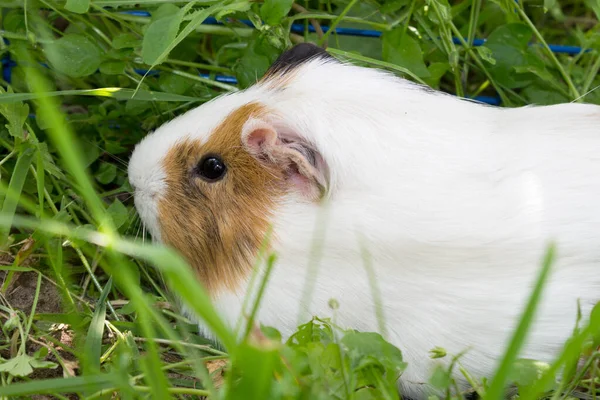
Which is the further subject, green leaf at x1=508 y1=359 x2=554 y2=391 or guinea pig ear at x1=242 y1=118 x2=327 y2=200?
guinea pig ear at x1=242 y1=118 x2=327 y2=200

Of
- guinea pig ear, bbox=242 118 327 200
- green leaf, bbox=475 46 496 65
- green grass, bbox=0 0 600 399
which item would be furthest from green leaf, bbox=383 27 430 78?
guinea pig ear, bbox=242 118 327 200

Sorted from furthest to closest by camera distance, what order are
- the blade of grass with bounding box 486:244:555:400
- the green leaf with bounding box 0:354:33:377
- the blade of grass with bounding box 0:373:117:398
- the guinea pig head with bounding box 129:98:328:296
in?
the guinea pig head with bounding box 129:98:328:296 < the green leaf with bounding box 0:354:33:377 < the blade of grass with bounding box 0:373:117:398 < the blade of grass with bounding box 486:244:555:400

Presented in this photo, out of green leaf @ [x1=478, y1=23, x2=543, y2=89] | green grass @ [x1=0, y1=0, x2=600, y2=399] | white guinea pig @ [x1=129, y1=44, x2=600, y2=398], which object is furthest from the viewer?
green leaf @ [x1=478, y1=23, x2=543, y2=89]

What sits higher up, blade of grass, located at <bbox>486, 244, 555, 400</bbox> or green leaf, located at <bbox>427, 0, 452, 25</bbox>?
green leaf, located at <bbox>427, 0, 452, 25</bbox>

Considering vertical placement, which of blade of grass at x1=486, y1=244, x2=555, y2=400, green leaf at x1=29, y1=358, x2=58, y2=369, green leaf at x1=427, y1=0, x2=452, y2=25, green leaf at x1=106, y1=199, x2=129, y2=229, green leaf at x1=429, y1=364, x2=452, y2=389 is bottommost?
green leaf at x1=29, y1=358, x2=58, y2=369

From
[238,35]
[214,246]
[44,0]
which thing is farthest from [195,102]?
[214,246]

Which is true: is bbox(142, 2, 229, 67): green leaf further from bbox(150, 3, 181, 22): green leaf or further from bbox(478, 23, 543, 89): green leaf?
bbox(478, 23, 543, 89): green leaf

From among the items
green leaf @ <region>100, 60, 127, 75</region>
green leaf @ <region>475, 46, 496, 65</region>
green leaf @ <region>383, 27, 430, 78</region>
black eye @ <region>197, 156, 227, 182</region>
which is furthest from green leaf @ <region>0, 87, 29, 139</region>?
green leaf @ <region>475, 46, 496, 65</region>

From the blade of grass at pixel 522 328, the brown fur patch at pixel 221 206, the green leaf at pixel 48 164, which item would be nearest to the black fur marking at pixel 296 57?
the brown fur patch at pixel 221 206

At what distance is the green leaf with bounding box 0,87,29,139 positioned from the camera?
6.72ft

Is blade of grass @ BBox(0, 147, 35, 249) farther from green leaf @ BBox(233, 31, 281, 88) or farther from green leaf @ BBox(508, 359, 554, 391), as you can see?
green leaf @ BBox(508, 359, 554, 391)

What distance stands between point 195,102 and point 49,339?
39.1 inches

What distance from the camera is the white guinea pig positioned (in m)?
1.78

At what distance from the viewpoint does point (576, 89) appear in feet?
8.65
